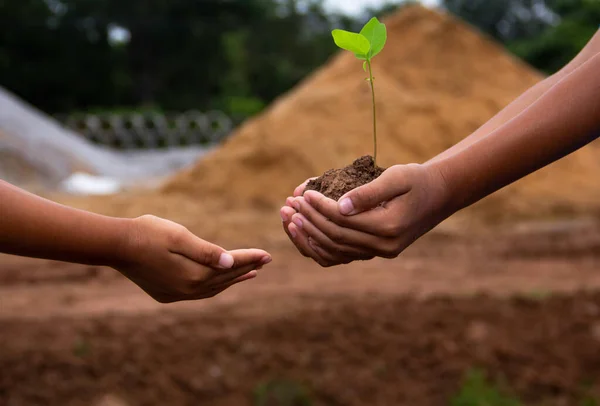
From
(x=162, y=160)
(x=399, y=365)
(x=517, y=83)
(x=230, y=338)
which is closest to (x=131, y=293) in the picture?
(x=230, y=338)

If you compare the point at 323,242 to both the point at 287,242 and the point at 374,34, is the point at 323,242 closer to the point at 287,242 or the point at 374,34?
the point at 374,34

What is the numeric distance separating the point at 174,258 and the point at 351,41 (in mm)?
639

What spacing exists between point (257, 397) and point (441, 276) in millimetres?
3100

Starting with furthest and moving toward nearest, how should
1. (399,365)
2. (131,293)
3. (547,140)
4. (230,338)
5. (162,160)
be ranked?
(162,160)
(131,293)
(230,338)
(399,365)
(547,140)

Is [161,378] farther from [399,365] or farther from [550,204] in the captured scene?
[550,204]

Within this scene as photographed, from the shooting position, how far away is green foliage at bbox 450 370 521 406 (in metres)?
3.95

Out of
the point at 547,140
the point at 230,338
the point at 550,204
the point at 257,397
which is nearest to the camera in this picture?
the point at 547,140

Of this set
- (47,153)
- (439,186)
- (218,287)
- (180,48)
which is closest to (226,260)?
(218,287)

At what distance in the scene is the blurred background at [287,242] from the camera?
164 inches

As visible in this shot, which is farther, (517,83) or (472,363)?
(517,83)

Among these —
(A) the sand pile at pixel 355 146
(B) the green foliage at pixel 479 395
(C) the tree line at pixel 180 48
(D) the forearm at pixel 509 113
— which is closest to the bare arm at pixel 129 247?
(D) the forearm at pixel 509 113

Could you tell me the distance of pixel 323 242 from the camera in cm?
150

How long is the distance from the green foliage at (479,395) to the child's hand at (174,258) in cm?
272

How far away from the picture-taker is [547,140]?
60.2 inches
